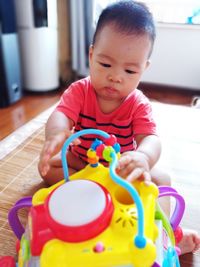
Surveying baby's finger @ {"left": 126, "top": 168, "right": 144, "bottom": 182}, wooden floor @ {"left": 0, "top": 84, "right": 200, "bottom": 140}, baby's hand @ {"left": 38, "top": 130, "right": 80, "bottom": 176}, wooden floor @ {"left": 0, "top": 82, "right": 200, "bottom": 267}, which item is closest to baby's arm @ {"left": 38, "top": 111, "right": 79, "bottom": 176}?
baby's hand @ {"left": 38, "top": 130, "right": 80, "bottom": 176}

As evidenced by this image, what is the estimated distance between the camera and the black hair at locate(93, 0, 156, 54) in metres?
0.61

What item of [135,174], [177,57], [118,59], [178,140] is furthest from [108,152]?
[177,57]

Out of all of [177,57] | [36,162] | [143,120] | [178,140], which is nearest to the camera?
[143,120]

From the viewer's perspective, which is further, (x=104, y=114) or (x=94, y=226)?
(x=104, y=114)

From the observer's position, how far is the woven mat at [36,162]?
30.5 inches

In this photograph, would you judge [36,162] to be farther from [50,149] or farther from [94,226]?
[94,226]

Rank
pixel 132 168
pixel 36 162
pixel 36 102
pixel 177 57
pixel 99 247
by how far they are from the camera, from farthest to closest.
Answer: pixel 177 57 < pixel 36 102 < pixel 36 162 < pixel 132 168 < pixel 99 247

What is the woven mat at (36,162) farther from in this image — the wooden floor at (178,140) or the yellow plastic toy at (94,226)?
the yellow plastic toy at (94,226)

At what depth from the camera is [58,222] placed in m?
0.37

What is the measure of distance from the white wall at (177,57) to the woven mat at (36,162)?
53 centimetres

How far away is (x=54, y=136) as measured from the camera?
52 cm

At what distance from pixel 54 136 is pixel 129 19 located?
0.93 ft

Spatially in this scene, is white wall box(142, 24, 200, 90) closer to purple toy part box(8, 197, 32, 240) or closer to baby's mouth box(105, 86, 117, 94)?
baby's mouth box(105, 86, 117, 94)

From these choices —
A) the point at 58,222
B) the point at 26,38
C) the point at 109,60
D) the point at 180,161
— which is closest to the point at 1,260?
the point at 58,222
